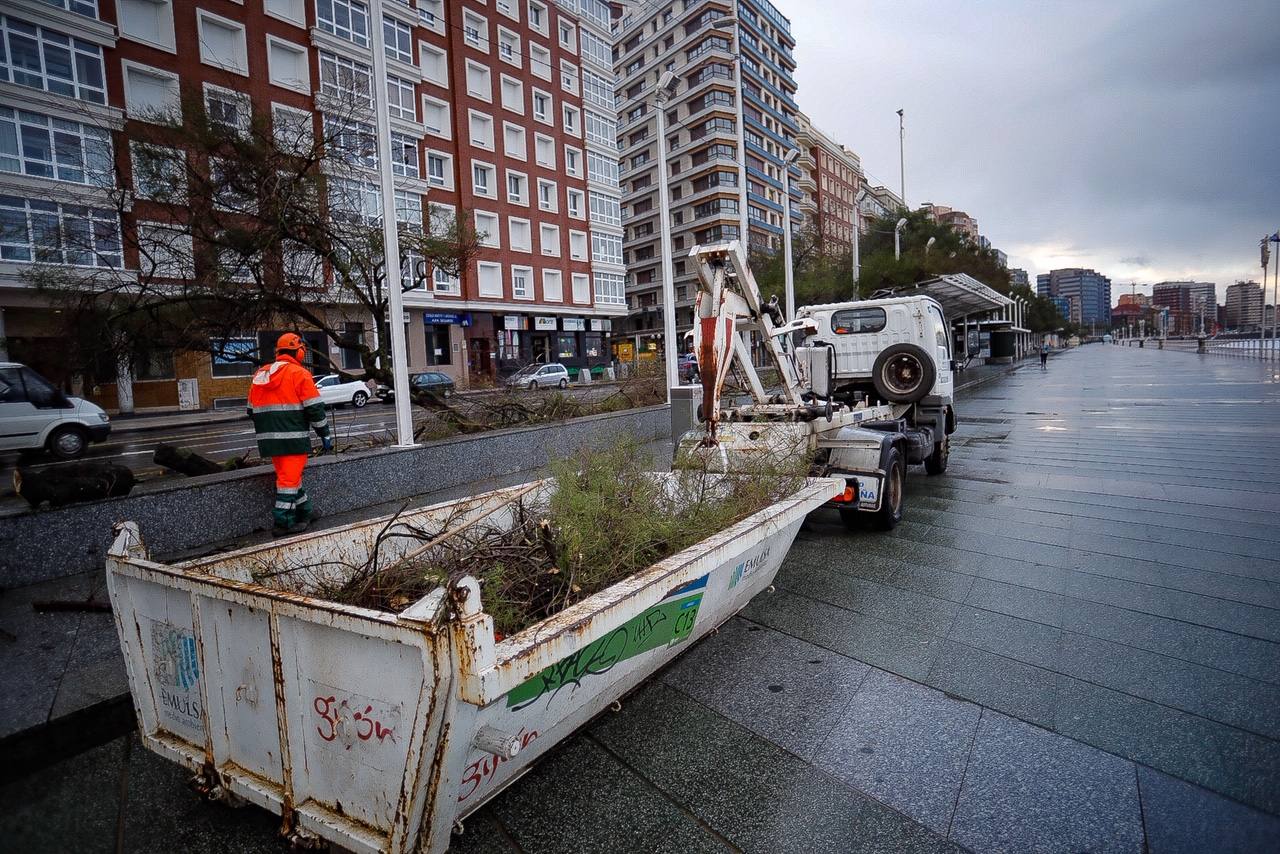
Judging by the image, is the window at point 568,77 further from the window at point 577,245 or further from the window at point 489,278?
the window at point 489,278

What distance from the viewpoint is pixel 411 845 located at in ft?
6.52

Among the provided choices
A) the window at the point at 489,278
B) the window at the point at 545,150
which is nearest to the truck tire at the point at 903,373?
the window at the point at 489,278

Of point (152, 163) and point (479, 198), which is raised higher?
point (479, 198)

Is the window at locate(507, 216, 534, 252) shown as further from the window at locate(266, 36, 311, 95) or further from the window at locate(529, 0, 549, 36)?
the window at locate(266, 36, 311, 95)

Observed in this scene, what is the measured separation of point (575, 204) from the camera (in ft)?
128

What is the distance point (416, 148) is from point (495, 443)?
26562 millimetres

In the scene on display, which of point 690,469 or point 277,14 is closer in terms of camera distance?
point 690,469

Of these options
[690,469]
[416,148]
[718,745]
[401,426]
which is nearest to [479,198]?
[416,148]

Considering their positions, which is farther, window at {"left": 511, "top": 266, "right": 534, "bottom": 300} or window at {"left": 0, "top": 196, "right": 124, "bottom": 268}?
window at {"left": 511, "top": 266, "right": 534, "bottom": 300}

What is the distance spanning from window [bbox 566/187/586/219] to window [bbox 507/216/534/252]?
3653 mm

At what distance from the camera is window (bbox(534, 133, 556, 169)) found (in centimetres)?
3616

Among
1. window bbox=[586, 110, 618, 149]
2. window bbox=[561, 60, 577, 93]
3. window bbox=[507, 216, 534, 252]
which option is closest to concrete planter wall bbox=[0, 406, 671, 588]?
window bbox=[507, 216, 534, 252]

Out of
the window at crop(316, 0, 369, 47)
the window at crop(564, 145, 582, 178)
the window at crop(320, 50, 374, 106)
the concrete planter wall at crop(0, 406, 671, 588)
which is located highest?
the window at crop(316, 0, 369, 47)

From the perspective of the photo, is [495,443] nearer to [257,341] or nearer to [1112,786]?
[257,341]
